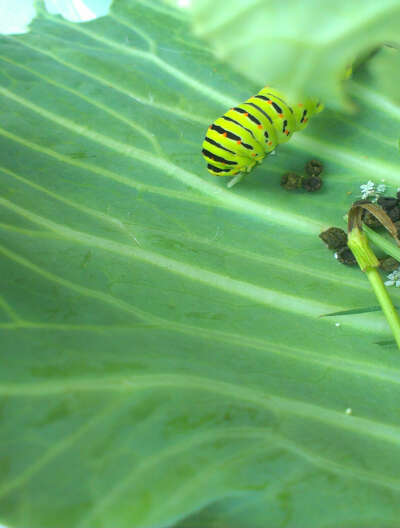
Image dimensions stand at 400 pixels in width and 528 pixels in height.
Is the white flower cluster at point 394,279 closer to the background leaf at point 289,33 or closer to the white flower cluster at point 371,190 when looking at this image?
the white flower cluster at point 371,190

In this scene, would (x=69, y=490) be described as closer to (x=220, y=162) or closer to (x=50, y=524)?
(x=50, y=524)

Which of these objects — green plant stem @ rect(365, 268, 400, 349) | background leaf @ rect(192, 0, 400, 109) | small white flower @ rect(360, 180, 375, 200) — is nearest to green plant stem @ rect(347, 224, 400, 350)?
green plant stem @ rect(365, 268, 400, 349)

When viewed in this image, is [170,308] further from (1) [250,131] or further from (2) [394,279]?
(1) [250,131]

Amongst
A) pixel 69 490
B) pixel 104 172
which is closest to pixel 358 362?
pixel 69 490

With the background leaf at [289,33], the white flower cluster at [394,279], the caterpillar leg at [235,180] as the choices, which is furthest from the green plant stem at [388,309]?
the background leaf at [289,33]

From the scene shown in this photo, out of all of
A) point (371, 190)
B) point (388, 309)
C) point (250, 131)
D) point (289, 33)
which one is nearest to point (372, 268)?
point (388, 309)

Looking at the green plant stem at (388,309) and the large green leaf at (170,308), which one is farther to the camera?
the green plant stem at (388,309)

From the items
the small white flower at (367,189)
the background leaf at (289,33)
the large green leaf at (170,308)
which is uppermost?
the background leaf at (289,33)

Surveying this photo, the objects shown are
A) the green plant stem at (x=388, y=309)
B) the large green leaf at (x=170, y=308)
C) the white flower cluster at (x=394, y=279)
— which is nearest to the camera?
the large green leaf at (x=170, y=308)

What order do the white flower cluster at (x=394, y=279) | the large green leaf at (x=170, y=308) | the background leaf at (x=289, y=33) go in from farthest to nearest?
the white flower cluster at (x=394, y=279) → the large green leaf at (x=170, y=308) → the background leaf at (x=289, y=33)
